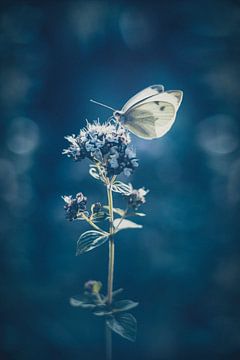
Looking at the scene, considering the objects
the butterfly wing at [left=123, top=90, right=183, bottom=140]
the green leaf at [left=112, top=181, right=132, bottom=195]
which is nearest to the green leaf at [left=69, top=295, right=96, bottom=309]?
the green leaf at [left=112, top=181, right=132, bottom=195]

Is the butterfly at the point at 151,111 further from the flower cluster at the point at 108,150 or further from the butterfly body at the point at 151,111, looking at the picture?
the flower cluster at the point at 108,150
